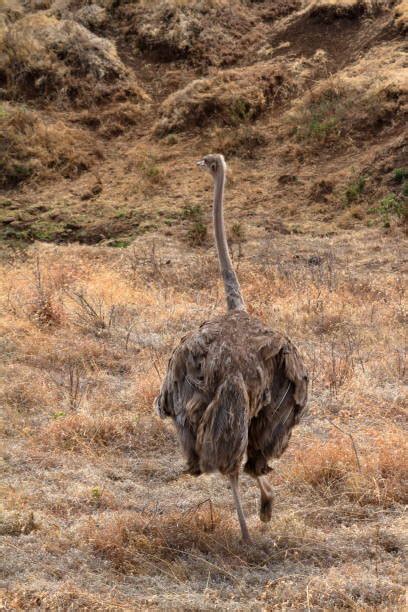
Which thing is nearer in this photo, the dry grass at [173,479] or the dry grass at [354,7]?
the dry grass at [173,479]

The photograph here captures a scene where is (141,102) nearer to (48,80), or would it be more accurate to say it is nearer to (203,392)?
(48,80)

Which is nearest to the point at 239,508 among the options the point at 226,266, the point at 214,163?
the point at 226,266

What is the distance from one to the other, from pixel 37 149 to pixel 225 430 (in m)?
16.1

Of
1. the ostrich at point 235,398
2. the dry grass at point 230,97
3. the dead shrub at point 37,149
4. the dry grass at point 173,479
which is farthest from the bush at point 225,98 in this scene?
the ostrich at point 235,398

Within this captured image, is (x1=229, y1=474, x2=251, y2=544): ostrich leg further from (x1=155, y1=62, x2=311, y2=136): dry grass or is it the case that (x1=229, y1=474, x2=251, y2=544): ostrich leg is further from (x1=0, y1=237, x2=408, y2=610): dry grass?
(x1=155, y1=62, x2=311, y2=136): dry grass

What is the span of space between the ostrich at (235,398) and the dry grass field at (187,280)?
1.56 ft

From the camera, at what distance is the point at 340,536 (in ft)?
13.5

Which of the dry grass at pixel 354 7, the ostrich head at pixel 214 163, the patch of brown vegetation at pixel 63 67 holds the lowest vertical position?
the ostrich head at pixel 214 163

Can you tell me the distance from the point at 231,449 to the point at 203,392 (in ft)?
1.15

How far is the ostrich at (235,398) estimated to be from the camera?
3.74 metres

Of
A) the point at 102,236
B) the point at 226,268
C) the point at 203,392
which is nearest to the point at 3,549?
the point at 203,392

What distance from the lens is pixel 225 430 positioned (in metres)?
3.71

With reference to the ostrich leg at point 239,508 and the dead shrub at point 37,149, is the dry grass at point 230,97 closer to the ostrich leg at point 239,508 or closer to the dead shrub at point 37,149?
the dead shrub at point 37,149

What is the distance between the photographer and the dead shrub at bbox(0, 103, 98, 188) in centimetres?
1830
